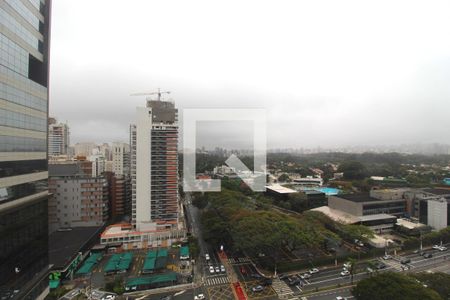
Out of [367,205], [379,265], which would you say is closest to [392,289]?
[379,265]

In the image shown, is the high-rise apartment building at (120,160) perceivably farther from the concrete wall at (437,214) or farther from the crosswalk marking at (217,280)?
the concrete wall at (437,214)

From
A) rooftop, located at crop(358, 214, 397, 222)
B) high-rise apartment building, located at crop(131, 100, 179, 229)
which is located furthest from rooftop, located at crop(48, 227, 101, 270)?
rooftop, located at crop(358, 214, 397, 222)

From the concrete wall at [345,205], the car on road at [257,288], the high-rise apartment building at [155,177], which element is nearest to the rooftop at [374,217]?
the concrete wall at [345,205]

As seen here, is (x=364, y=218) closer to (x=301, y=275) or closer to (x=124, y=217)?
(x=301, y=275)

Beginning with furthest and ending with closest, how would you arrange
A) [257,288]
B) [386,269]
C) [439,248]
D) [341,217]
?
[341,217]
[439,248]
[386,269]
[257,288]

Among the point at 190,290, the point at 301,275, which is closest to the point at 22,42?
the point at 190,290

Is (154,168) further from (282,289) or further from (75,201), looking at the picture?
(282,289)

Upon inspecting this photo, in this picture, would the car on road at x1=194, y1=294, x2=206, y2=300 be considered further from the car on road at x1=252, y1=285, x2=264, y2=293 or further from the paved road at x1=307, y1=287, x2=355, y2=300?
the paved road at x1=307, y1=287, x2=355, y2=300
